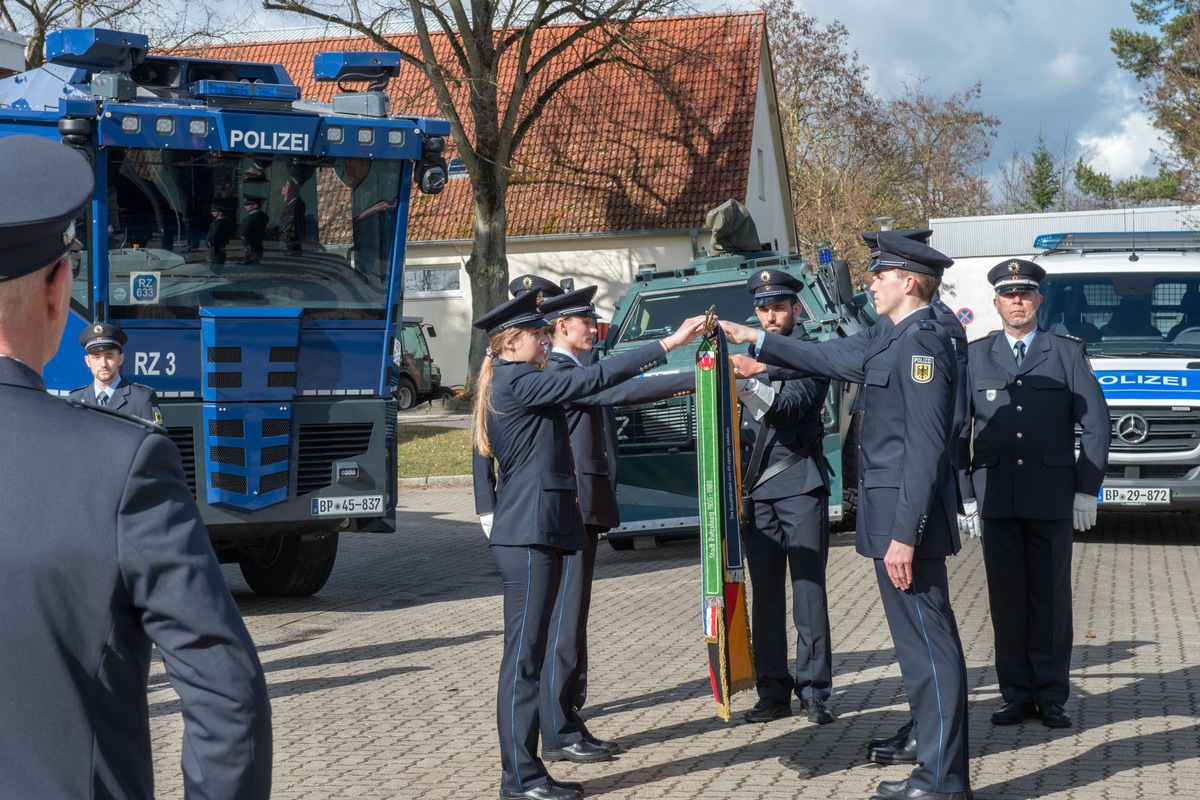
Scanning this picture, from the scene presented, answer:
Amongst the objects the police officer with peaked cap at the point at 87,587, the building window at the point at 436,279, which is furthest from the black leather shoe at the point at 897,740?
the building window at the point at 436,279

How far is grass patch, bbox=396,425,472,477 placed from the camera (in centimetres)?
2083

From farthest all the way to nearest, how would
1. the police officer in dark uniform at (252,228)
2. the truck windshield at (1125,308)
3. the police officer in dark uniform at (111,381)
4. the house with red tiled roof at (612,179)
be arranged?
the house with red tiled roof at (612,179) < the truck windshield at (1125,308) < the police officer in dark uniform at (252,228) < the police officer in dark uniform at (111,381)

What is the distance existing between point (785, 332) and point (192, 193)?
5.04 metres

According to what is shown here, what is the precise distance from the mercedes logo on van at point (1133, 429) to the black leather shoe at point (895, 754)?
23.9 ft

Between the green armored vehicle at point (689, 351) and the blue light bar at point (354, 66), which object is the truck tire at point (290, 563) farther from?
the blue light bar at point (354, 66)

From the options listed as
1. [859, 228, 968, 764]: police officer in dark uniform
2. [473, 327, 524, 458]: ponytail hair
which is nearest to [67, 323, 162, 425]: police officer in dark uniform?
[473, 327, 524, 458]: ponytail hair

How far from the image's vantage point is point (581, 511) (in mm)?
6395

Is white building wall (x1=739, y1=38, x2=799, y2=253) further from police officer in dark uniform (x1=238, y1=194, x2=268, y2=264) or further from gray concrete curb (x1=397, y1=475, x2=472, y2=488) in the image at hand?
police officer in dark uniform (x1=238, y1=194, x2=268, y2=264)

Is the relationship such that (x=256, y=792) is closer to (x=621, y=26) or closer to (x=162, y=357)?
(x=162, y=357)

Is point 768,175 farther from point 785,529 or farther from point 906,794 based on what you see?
point 906,794

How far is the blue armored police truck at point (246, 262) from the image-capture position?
9648 mm

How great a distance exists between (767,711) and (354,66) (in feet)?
22.0

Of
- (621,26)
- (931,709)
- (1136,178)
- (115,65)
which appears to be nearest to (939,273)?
(931,709)

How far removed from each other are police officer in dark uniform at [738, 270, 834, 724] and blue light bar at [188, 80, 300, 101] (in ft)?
16.6
